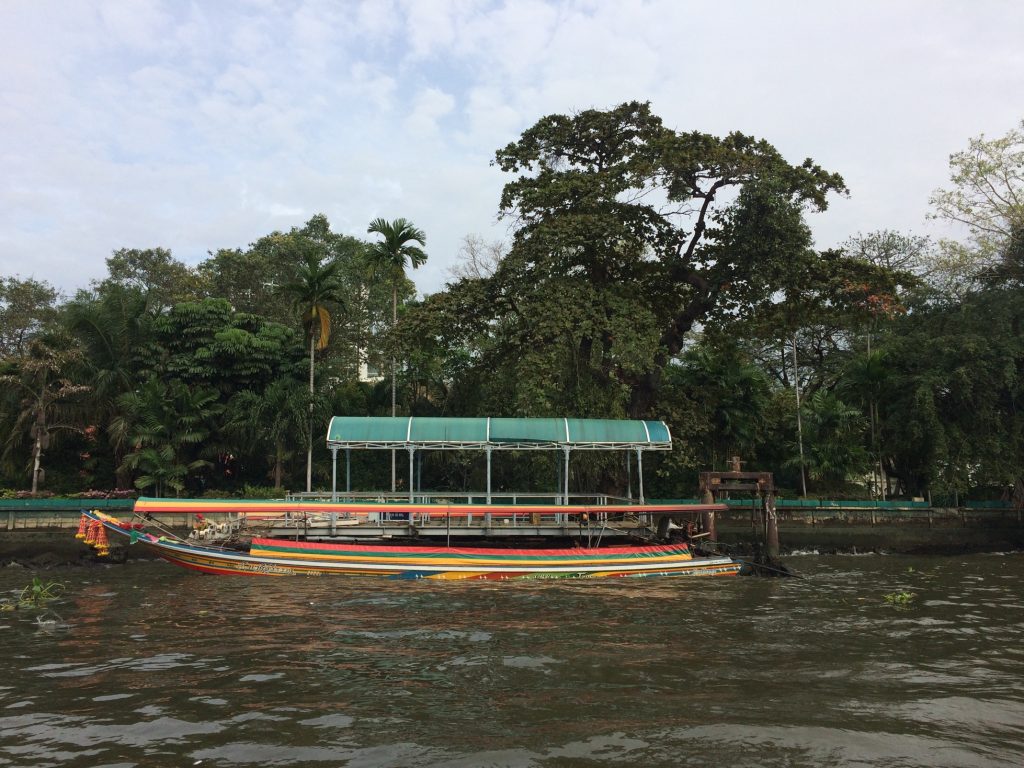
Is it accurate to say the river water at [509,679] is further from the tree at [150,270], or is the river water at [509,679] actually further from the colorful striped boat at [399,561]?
the tree at [150,270]

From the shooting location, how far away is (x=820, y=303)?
25.6m

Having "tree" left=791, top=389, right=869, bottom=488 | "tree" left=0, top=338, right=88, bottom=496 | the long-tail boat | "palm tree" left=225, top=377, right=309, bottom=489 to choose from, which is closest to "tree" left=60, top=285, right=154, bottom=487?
"tree" left=0, top=338, right=88, bottom=496

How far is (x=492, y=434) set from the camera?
20578mm

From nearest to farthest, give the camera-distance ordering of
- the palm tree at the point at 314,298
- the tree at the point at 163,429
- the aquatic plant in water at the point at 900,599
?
the aquatic plant in water at the point at 900,599 < the tree at the point at 163,429 < the palm tree at the point at 314,298

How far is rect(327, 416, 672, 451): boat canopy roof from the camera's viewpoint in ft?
66.6

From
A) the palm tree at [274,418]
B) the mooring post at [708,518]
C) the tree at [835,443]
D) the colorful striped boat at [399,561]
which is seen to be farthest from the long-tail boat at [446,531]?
the tree at [835,443]

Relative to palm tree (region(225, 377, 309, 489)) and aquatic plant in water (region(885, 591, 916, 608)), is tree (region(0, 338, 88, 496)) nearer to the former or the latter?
palm tree (region(225, 377, 309, 489))

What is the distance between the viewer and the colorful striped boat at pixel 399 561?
58.4 feet

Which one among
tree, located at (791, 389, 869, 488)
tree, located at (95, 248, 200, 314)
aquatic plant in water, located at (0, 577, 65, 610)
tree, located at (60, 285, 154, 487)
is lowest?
aquatic plant in water, located at (0, 577, 65, 610)

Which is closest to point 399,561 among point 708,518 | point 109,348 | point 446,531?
point 446,531

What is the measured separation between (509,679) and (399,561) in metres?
9.16

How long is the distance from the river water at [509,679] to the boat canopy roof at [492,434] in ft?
16.9

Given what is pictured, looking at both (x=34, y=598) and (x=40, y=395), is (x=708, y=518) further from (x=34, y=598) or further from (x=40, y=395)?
(x=40, y=395)

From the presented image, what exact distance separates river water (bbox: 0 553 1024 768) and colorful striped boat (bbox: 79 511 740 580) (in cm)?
160
